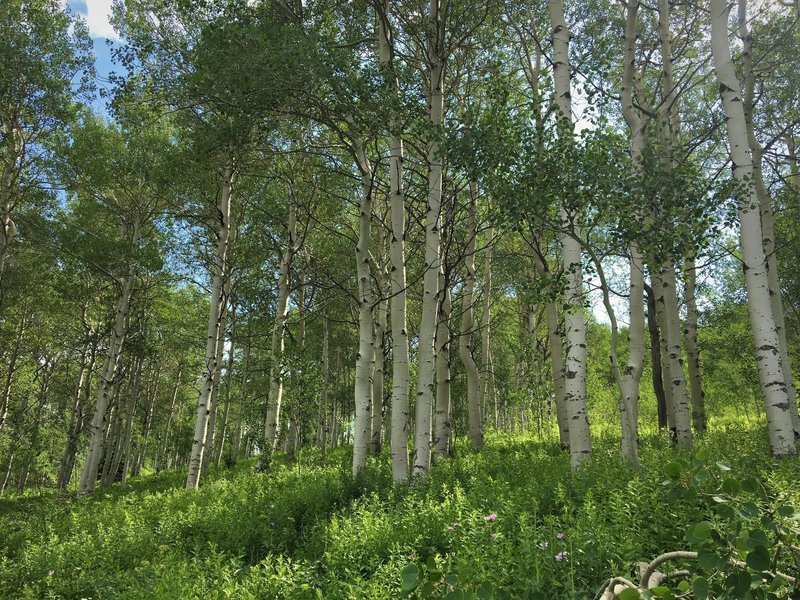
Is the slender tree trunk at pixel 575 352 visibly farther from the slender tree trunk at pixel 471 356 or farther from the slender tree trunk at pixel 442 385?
the slender tree trunk at pixel 471 356

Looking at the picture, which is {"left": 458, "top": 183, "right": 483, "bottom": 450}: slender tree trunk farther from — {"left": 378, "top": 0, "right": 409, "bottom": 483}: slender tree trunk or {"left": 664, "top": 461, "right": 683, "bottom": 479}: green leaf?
{"left": 664, "top": 461, "right": 683, "bottom": 479}: green leaf

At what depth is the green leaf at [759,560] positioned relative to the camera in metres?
1.37

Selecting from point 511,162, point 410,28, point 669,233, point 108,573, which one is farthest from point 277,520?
point 410,28

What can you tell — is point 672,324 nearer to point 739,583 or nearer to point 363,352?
point 363,352

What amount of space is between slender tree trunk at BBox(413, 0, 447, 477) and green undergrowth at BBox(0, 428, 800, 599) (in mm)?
794

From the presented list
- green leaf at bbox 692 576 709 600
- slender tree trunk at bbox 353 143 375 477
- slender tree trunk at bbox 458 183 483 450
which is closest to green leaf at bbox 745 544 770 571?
green leaf at bbox 692 576 709 600

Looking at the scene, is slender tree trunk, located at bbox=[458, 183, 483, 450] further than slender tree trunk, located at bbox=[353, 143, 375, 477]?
Yes

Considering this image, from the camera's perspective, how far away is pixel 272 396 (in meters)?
14.5

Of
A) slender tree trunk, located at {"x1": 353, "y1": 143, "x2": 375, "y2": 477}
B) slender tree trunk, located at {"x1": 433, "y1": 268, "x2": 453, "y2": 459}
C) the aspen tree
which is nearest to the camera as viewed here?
slender tree trunk, located at {"x1": 353, "y1": 143, "x2": 375, "y2": 477}

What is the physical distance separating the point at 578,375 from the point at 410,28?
783cm

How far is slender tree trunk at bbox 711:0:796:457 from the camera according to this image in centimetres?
626

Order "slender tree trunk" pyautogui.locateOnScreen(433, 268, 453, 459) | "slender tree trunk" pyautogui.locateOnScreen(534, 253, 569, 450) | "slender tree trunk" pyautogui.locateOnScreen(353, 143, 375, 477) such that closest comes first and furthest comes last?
"slender tree trunk" pyautogui.locateOnScreen(353, 143, 375, 477) < "slender tree trunk" pyautogui.locateOnScreen(534, 253, 569, 450) < "slender tree trunk" pyautogui.locateOnScreen(433, 268, 453, 459)

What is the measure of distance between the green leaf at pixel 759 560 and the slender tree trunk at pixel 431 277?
22.4 ft

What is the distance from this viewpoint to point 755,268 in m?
6.84
